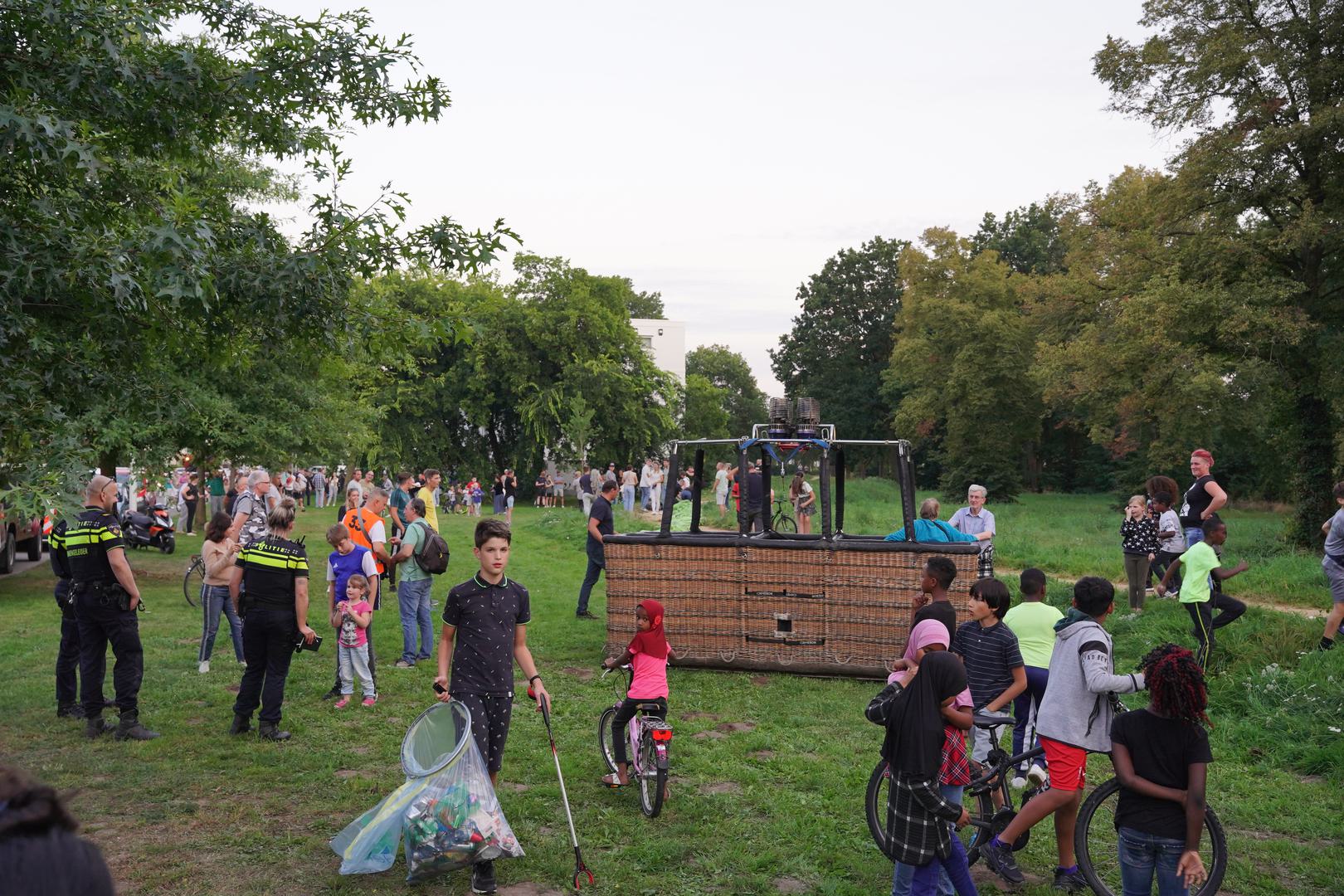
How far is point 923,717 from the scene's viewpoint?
15.9 ft

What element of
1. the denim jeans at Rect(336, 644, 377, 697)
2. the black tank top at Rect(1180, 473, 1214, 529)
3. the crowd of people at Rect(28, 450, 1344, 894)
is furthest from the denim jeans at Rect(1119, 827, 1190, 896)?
the black tank top at Rect(1180, 473, 1214, 529)

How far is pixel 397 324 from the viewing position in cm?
760

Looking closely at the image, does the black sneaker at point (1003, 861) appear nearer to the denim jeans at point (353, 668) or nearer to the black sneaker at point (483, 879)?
the black sneaker at point (483, 879)

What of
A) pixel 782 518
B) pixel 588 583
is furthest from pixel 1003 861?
pixel 588 583

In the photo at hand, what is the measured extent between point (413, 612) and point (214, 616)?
1902 millimetres

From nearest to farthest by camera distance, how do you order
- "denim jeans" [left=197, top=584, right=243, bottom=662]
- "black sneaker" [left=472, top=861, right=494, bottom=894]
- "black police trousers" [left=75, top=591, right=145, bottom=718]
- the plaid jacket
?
the plaid jacket < "black sneaker" [left=472, top=861, right=494, bottom=894] < "black police trousers" [left=75, top=591, right=145, bottom=718] < "denim jeans" [left=197, top=584, right=243, bottom=662]

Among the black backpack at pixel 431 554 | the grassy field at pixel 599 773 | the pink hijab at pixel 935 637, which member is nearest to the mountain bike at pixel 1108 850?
the grassy field at pixel 599 773

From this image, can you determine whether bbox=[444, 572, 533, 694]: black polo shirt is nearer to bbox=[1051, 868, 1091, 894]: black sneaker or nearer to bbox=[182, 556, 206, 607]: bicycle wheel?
bbox=[1051, 868, 1091, 894]: black sneaker

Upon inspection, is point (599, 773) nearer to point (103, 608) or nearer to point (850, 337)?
point (103, 608)

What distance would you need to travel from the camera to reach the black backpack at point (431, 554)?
10.9 m

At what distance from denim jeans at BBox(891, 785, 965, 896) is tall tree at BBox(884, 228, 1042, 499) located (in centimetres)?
4130

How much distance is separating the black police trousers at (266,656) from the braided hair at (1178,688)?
6.29 metres

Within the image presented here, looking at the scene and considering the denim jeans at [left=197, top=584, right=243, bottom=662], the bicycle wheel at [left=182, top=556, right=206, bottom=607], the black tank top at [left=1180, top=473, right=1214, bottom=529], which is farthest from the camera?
the bicycle wheel at [left=182, top=556, right=206, bottom=607]

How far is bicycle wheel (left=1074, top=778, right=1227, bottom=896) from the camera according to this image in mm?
5039
